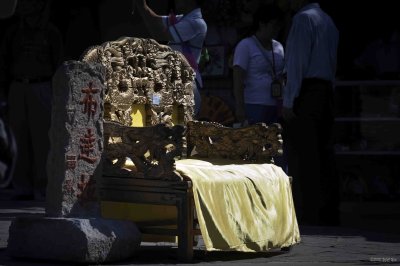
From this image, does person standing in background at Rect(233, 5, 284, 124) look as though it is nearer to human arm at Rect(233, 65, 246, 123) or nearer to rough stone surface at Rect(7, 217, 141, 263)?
human arm at Rect(233, 65, 246, 123)

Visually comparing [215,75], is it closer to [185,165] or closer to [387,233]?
[387,233]

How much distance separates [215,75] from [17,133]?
230cm

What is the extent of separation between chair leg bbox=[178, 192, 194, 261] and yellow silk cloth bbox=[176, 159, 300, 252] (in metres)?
0.05

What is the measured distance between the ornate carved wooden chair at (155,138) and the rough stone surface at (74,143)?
7.5 inches

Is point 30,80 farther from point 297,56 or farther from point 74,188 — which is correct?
point 74,188

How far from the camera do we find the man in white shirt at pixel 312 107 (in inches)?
465

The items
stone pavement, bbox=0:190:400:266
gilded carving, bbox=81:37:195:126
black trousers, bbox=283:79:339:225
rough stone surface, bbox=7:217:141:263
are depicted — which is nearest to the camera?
rough stone surface, bbox=7:217:141:263

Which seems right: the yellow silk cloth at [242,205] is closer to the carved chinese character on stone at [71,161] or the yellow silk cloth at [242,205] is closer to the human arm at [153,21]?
the carved chinese character on stone at [71,161]

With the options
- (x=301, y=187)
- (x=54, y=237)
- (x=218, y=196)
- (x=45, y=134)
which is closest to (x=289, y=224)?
(x=218, y=196)

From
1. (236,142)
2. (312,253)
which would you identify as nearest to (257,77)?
(236,142)

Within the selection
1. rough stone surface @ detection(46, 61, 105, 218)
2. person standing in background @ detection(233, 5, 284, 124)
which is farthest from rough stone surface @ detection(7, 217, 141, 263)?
person standing in background @ detection(233, 5, 284, 124)

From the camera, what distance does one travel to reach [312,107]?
1202 cm

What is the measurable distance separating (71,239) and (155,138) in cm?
84

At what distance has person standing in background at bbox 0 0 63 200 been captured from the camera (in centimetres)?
1413
